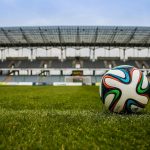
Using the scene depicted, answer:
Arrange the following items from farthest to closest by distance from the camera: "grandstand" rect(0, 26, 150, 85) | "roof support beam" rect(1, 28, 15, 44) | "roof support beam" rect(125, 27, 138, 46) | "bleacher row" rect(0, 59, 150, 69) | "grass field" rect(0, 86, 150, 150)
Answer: "bleacher row" rect(0, 59, 150, 69), "grandstand" rect(0, 26, 150, 85), "roof support beam" rect(1, 28, 15, 44), "roof support beam" rect(125, 27, 138, 46), "grass field" rect(0, 86, 150, 150)

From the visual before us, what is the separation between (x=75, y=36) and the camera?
68938 millimetres

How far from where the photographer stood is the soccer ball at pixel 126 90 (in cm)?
793

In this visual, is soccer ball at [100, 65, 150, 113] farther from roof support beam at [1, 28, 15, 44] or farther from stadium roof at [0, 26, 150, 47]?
roof support beam at [1, 28, 15, 44]

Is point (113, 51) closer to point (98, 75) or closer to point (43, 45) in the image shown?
point (98, 75)

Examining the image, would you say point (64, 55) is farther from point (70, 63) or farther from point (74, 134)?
point (74, 134)

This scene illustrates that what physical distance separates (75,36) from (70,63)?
1218 cm

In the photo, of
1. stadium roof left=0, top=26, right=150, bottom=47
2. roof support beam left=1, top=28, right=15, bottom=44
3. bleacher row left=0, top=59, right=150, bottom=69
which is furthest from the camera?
bleacher row left=0, top=59, right=150, bottom=69

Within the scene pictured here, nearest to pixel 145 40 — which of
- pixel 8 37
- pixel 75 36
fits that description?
pixel 75 36

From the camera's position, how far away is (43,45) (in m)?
78.6

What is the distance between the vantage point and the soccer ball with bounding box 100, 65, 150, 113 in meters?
7.93

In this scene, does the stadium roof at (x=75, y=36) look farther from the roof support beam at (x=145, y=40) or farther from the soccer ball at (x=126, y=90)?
the soccer ball at (x=126, y=90)

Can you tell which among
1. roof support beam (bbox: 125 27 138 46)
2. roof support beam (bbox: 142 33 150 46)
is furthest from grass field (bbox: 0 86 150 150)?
roof support beam (bbox: 142 33 150 46)

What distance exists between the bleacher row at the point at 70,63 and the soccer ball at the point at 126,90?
70051 mm

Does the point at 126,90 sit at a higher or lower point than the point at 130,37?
lower
